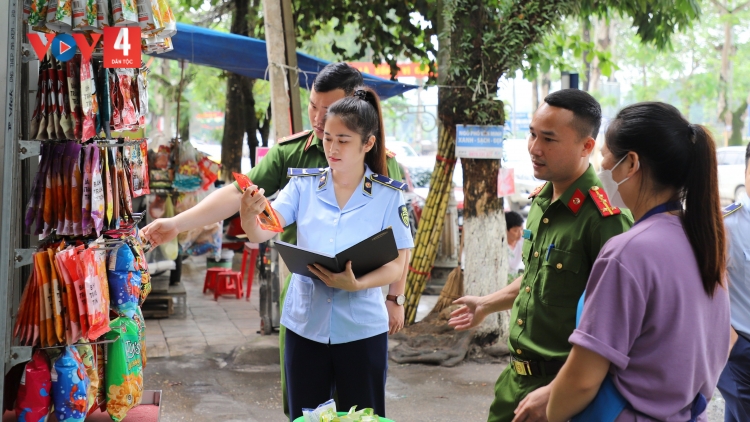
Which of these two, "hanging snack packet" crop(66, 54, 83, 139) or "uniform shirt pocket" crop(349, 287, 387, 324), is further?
"uniform shirt pocket" crop(349, 287, 387, 324)

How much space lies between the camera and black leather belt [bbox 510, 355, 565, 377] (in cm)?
247

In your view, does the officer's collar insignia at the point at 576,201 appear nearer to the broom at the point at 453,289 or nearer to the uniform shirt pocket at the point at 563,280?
the uniform shirt pocket at the point at 563,280

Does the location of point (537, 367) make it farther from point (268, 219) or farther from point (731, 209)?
point (731, 209)

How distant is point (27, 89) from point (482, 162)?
432 cm

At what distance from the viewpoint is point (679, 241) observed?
186 centimetres

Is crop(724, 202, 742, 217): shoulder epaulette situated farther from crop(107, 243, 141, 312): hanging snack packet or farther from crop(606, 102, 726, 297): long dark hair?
crop(107, 243, 141, 312): hanging snack packet

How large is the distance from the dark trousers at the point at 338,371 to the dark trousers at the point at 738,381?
1.50 m

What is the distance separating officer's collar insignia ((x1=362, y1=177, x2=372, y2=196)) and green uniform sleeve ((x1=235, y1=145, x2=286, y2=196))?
1.57 feet

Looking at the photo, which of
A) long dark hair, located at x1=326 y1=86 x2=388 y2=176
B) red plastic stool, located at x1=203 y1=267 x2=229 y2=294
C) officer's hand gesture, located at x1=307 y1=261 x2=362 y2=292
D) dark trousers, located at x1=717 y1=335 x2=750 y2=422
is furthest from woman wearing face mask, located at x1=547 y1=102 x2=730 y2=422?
red plastic stool, located at x1=203 y1=267 x2=229 y2=294

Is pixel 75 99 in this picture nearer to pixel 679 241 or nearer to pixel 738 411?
pixel 679 241

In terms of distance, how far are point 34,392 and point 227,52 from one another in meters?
5.26

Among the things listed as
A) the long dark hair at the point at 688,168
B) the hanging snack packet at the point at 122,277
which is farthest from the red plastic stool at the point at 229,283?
the long dark hair at the point at 688,168

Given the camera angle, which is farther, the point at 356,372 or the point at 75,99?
the point at 356,372

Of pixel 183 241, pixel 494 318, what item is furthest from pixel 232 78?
pixel 494 318
